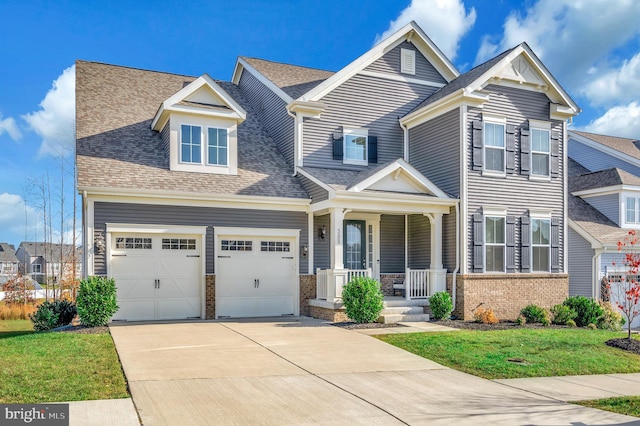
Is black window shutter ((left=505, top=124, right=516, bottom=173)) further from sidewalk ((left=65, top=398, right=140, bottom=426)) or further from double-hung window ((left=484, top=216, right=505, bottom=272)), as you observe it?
sidewalk ((left=65, top=398, right=140, bottom=426))

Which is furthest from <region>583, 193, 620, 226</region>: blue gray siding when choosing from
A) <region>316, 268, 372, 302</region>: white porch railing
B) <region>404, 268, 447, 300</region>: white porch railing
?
<region>316, 268, 372, 302</region>: white porch railing

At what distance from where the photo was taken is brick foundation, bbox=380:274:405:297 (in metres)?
18.5

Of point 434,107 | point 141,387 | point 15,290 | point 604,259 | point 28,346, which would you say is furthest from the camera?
point 15,290

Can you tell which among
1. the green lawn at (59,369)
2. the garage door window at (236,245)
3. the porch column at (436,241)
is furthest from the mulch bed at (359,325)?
the green lawn at (59,369)

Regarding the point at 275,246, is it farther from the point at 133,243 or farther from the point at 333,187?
the point at 133,243

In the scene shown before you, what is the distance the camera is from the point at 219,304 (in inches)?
640

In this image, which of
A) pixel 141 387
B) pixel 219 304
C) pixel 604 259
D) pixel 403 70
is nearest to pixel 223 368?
pixel 141 387

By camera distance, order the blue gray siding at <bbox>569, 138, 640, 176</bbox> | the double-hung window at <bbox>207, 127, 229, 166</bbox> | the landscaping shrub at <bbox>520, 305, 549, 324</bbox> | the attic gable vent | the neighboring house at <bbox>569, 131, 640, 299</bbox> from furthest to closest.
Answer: the blue gray siding at <bbox>569, 138, 640, 176</bbox> → the neighboring house at <bbox>569, 131, 640, 299</bbox> → the attic gable vent → the double-hung window at <bbox>207, 127, 229, 166</bbox> → the landscaping shrub at <bbox>520, 305, 549, 324</bbox>

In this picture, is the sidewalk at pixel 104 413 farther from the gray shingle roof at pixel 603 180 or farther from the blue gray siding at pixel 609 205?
the gray shingle roof at pixel 603 180

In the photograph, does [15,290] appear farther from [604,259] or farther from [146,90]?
[604,259]

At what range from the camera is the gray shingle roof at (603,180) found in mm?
23703

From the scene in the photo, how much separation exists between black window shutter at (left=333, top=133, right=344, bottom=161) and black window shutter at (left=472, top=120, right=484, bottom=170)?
4.09m

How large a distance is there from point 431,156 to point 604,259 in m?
8.76

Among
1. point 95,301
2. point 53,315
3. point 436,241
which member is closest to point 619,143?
point 436,241
